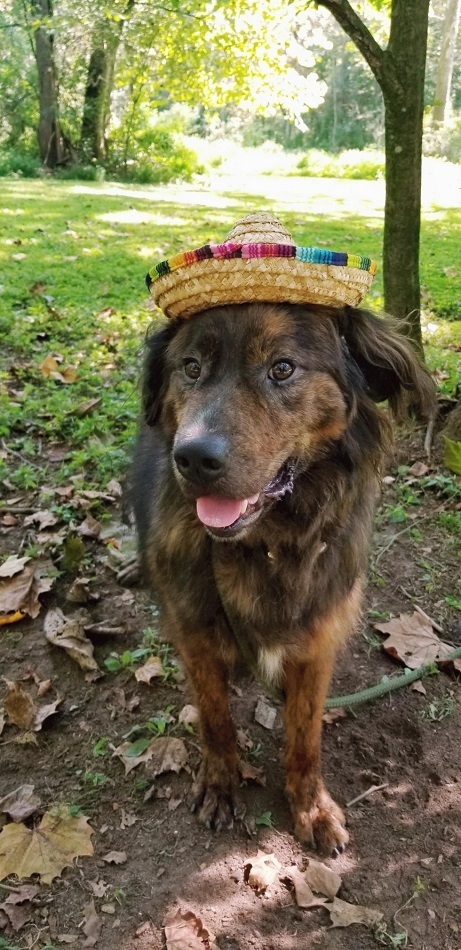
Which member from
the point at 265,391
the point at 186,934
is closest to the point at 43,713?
the point at 186,934

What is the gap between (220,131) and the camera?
35.0 metres

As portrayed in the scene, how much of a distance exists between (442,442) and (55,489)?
2.49 metres

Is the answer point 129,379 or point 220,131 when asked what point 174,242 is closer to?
point 129,379

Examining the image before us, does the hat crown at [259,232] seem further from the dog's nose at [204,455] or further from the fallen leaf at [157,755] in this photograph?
the fallen leaf at [157,755]

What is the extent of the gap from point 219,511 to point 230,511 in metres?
0.04

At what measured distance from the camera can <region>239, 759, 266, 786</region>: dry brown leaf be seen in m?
2.69

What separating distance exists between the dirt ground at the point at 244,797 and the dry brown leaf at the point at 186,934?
0.02 m

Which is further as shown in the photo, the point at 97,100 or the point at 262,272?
the point at 97,100

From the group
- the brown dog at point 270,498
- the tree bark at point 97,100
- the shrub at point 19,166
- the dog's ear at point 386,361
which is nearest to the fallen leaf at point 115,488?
the brown dog at point 270,498

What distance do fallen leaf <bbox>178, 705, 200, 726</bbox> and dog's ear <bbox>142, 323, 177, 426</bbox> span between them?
4.26ft

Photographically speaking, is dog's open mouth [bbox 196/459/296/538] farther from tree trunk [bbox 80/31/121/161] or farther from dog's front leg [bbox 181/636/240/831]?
tree trunk [bbox 80/31/121/161]

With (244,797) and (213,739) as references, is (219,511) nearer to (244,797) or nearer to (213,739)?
(213,739)

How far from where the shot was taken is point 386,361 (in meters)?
2.24

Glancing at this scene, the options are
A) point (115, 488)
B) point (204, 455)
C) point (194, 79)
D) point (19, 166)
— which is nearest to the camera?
point (204, 455)
